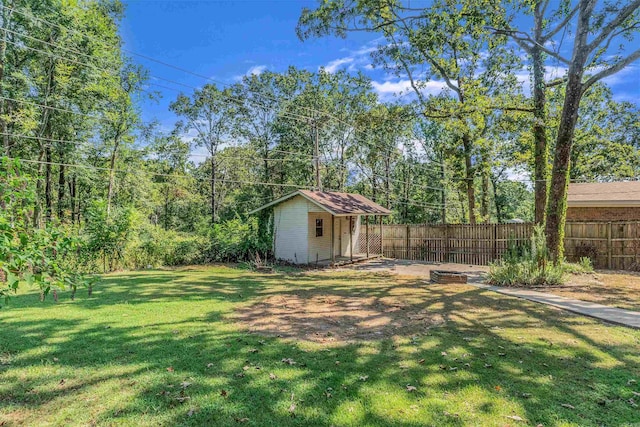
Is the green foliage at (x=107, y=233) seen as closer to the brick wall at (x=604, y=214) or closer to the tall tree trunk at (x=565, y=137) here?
the tall tree trunk at (x=565, y=137)

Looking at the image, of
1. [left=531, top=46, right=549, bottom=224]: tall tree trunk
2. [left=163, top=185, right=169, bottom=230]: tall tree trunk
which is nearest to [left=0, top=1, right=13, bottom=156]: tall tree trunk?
[left=163, top=185, right=169, bottom=230]: tall tree trunk

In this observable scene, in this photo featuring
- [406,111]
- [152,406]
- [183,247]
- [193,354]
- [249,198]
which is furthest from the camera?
[249,198]

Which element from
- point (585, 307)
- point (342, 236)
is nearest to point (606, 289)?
point (585, 307)

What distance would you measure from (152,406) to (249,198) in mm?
28896

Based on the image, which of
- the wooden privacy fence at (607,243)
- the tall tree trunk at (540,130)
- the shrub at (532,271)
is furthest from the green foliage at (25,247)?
the wooden privacy fence at (607,243)

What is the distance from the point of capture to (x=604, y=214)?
14625 millimetres

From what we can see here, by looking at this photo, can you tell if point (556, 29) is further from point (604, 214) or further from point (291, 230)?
point (291, 230)

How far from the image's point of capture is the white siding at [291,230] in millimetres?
15797

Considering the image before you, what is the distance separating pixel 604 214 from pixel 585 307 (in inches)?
427

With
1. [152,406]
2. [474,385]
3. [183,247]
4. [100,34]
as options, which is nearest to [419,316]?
[474,385]

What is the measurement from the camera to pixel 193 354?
431 centimetres

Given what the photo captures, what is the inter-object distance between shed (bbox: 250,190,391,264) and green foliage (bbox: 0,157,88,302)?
1204 centimetres

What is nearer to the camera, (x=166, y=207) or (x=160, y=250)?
(x=160, y=250)

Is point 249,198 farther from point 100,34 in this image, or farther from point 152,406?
point 152,406
